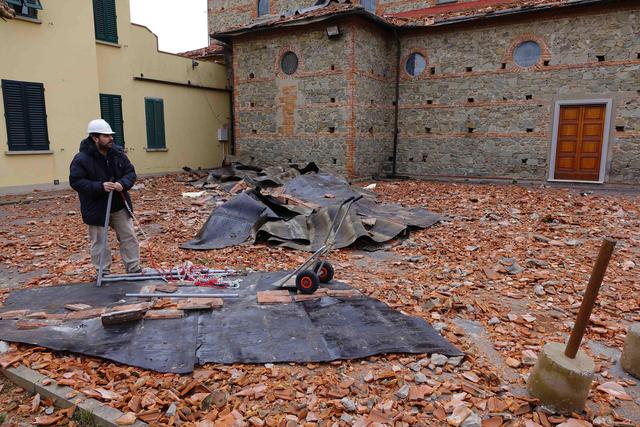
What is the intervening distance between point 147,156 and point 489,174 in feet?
41.8

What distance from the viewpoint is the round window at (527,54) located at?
557 inches

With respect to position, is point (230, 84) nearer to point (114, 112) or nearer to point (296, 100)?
point (296, 100)

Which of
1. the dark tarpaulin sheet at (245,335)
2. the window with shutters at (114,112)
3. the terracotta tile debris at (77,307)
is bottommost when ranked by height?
the dark tarpaulin sheet at (245,335)

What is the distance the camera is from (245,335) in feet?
13.1

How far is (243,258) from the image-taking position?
22.2ft

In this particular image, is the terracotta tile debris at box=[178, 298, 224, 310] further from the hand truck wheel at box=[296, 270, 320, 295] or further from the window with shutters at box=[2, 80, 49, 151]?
the window with shutters at box=[2, 80, 49, 151]

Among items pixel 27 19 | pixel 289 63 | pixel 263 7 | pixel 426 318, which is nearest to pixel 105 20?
pixel 27 19

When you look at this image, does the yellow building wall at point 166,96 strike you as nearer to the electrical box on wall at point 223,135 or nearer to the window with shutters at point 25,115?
the electrical box on wall at point 223,135

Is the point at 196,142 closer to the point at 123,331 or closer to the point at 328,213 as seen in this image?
the point at 328,213

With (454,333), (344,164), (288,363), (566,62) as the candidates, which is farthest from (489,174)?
(288,363)

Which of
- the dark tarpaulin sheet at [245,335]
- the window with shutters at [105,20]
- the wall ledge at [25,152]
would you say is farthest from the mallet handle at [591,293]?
the window with shutters at [105,20]

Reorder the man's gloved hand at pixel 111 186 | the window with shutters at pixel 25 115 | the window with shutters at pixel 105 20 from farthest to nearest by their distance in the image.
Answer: the window with shutters at pixel 105 20, the window with shutters at pixel 25 115, the man's gloved hand at pixel 111 186

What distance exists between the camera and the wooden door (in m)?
13.8

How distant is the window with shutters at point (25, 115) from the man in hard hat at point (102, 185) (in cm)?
894
